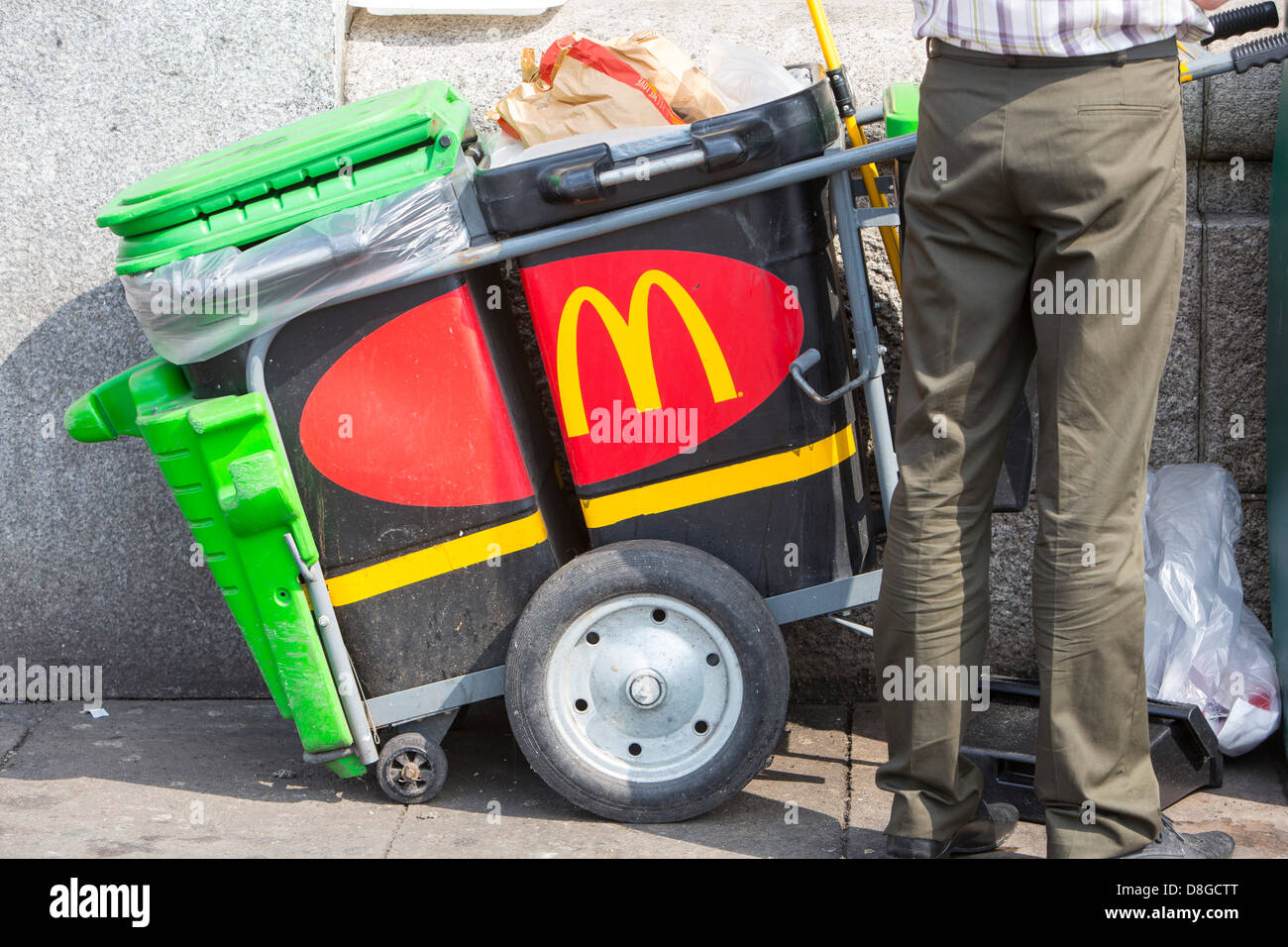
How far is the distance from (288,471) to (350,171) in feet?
1.93

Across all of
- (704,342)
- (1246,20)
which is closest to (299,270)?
(704,342)

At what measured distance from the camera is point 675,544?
2.65 m

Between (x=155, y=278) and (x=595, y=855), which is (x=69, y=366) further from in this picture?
(x=595, y=855)

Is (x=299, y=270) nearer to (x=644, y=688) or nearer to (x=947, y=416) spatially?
(x=644, y=688)

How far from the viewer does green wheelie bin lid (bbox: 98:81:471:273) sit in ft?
8.14

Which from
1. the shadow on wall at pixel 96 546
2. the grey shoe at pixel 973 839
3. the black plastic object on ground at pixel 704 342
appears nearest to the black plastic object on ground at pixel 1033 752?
the grey shoe at pixel 973 839

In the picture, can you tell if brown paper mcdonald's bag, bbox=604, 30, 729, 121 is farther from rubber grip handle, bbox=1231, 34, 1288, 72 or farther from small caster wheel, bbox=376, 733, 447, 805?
small caster wheel, bbox=376, 733, 447, 805

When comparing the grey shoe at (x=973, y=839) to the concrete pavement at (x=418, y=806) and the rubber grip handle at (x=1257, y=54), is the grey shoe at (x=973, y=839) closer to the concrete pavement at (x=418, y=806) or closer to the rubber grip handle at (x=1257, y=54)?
the concrete pavement at (x=418, y=806)

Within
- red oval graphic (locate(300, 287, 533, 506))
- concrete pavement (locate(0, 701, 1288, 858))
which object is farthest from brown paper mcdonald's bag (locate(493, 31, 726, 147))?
concrete pavement (locate(0, 701, 1288, 858))

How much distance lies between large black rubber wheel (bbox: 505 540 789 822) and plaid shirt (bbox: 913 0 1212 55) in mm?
1109

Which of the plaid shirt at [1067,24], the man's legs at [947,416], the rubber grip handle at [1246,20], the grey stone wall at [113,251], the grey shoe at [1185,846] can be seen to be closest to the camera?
the plaid shirt at [1067,24]

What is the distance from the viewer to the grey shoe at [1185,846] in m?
2.25

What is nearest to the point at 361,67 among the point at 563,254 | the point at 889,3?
the point at 563,254

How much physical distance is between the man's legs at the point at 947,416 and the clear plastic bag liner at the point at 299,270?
89cm
